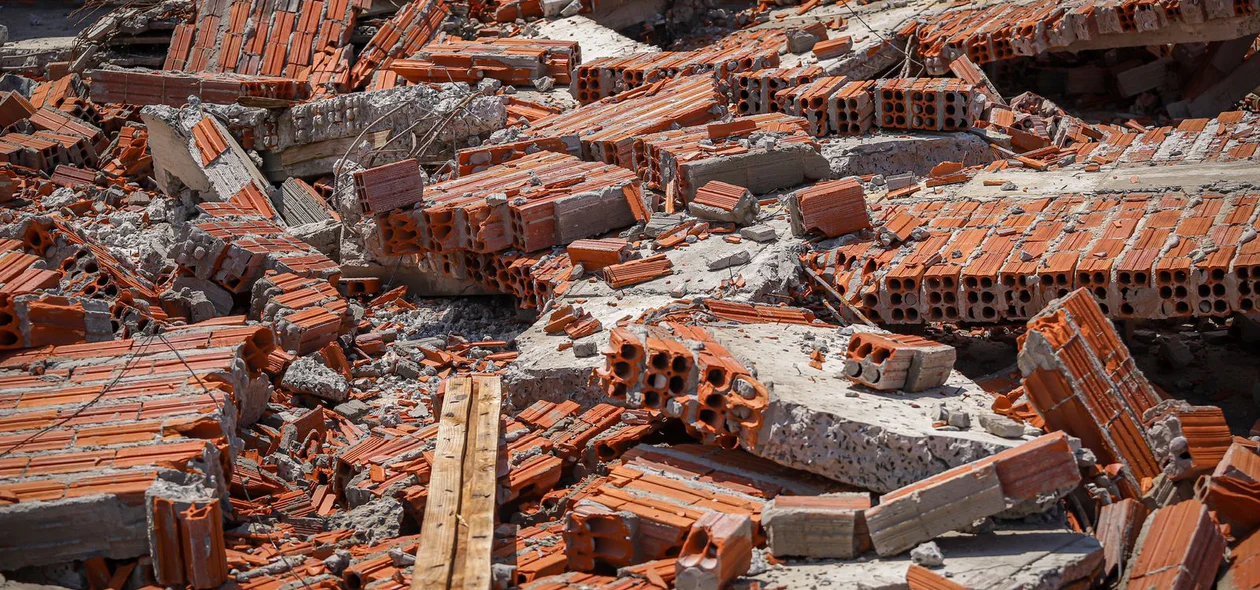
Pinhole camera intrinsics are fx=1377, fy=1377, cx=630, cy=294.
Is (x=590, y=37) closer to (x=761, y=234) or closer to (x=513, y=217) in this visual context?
(x=513, y=217)

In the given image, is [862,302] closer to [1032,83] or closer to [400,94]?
[400,94]

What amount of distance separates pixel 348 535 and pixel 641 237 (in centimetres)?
475

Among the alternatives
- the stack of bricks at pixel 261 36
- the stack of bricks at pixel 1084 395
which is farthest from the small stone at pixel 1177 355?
the stack of bricks at pixel 261 36

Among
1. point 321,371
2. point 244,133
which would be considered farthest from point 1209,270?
point 244,133

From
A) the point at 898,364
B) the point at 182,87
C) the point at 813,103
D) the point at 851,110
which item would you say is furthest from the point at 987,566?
the point at 182,87

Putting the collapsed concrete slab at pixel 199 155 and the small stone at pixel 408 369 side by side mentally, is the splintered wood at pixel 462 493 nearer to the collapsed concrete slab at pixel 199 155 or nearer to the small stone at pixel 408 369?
the small stone at pixel 408 369

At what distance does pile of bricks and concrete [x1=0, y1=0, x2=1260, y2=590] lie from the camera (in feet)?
27.0

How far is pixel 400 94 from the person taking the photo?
55.0 feet

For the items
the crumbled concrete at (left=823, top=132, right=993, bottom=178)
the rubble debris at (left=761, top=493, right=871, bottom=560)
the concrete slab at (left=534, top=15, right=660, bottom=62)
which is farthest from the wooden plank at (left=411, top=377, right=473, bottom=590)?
the concrete slab at (left=534, top=15, right=660, bottom=62)

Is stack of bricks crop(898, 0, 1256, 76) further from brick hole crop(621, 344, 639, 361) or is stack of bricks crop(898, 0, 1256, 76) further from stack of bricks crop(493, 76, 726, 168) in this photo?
brick hole crop(621, 344, 639, 361)

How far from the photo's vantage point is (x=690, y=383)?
29.0 ft

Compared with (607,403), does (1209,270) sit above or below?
above

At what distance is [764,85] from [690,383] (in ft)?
27.8

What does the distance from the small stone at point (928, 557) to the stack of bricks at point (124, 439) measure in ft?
13.5
